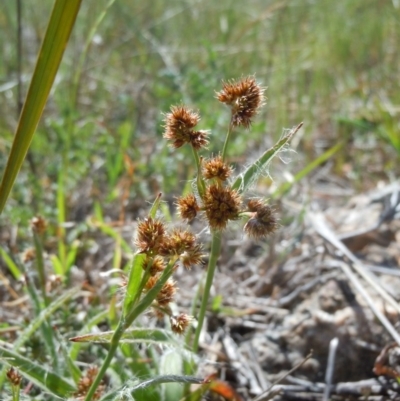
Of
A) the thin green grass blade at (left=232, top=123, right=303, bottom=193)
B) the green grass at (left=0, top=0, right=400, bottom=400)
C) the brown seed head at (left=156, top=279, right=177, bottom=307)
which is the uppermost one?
the green grass at (left=0, top=0, right=400, bottom=400)

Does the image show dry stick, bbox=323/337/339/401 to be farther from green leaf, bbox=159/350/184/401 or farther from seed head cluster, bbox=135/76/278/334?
seed head cluster, bbox=135/76/278/334

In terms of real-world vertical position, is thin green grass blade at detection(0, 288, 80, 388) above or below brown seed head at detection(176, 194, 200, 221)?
below

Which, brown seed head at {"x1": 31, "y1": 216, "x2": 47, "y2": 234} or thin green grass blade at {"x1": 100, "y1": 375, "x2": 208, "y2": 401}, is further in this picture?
brown seed head at {"x1": 31, "y1": 216, "x2": 47, "y2": 234}

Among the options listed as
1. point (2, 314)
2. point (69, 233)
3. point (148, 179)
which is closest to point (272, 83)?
point (148, 179)

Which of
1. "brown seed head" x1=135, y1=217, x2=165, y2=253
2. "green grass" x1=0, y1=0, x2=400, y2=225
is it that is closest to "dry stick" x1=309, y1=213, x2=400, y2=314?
"green grass" x1=0, y1=0, x2=400, y2=225

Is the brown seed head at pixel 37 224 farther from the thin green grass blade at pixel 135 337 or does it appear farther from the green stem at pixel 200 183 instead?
the green stem at pixel 200 183

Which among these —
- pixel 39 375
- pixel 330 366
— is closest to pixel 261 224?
pixel 39 375
